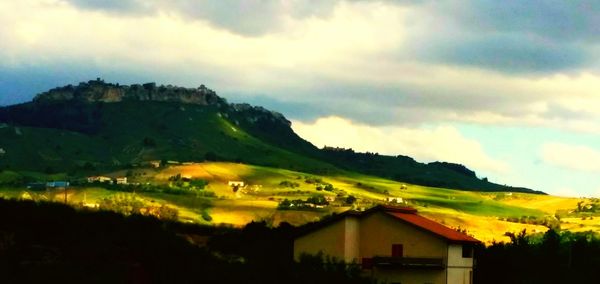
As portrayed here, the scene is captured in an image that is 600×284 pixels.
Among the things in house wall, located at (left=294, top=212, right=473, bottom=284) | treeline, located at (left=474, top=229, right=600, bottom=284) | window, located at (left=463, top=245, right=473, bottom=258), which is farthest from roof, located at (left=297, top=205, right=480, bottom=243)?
treeline, located at (left=474, top=229, right=600, bottom=284)

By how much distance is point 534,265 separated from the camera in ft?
287

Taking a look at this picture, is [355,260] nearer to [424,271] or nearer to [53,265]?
[424,271]

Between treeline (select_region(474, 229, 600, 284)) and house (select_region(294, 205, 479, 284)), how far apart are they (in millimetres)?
4714

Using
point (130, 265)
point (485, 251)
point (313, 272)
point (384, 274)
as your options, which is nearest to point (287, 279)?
point (313, 272)

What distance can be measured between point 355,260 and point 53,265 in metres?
38.8

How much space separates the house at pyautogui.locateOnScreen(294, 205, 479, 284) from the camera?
81125mm

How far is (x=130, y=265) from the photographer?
51.6 metres

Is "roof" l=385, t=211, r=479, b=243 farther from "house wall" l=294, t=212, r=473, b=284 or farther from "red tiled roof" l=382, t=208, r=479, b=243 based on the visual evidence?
"house wall" l=294, t=212, r=473, b=284

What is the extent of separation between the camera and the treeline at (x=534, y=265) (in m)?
82.2

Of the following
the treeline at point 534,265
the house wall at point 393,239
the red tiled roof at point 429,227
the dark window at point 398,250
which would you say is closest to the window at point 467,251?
the red tiled roof at point 429,227

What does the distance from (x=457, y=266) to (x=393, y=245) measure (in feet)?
19.8

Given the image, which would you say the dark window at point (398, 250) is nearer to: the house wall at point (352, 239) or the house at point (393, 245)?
the house at point (393, 245)

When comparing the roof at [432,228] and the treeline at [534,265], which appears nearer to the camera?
the roof at [432,228]

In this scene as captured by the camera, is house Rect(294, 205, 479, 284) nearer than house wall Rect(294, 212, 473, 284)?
Yes
